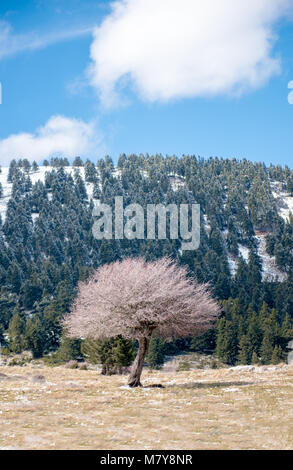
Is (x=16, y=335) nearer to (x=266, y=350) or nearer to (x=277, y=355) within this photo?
(x=266, y=350)

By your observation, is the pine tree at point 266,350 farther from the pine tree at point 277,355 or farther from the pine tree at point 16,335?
the pine tree at point 16,335

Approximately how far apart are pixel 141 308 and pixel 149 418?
1166 centimetres

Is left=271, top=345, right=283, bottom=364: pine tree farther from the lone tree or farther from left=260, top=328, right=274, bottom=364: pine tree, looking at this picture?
the lone tree

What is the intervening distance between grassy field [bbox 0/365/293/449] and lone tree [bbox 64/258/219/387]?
4.32m

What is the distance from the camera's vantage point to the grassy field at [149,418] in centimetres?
1389

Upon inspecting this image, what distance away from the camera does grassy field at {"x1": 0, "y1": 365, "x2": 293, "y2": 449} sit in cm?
1389

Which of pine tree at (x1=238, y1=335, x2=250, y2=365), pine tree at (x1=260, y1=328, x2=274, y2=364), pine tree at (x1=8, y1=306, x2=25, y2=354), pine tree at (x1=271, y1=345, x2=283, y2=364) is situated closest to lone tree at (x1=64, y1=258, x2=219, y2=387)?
pine tree at (x1=271, y1=345, x2=283, y2=364)

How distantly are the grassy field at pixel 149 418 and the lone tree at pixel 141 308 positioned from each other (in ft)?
14.2

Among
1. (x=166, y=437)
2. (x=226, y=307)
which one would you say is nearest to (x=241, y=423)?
(x=166, y=437)

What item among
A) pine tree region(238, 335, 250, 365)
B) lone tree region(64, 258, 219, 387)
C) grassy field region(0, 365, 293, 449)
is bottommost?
pine tree region(238, 335, 250, 365)

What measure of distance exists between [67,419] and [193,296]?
15.1 meters

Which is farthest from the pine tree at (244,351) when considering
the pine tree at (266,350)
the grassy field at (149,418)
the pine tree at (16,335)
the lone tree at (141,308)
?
the grassy field at (149,418)

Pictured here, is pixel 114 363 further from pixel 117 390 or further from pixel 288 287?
pixel 288 287

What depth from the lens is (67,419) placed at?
1803 centimetres
